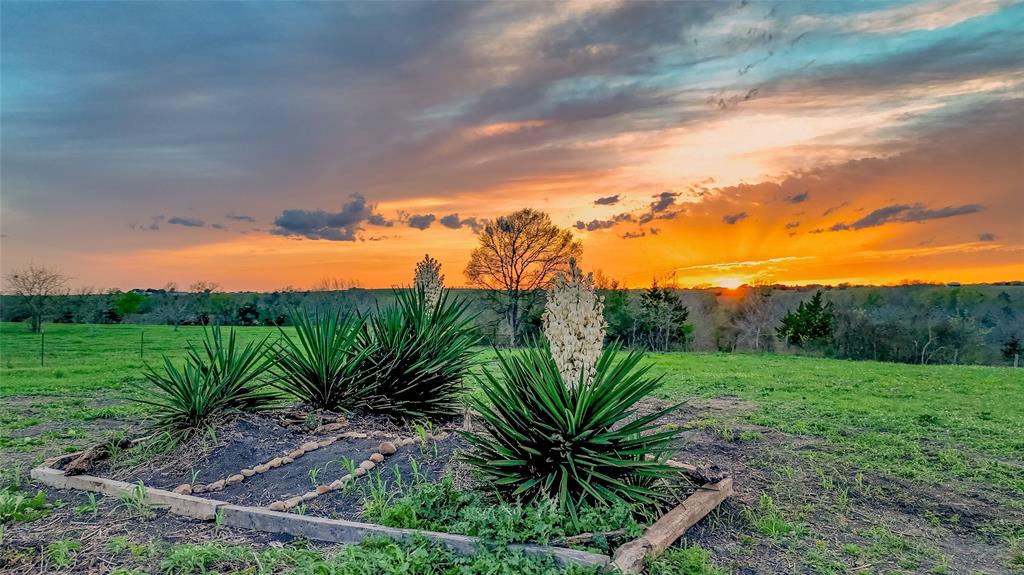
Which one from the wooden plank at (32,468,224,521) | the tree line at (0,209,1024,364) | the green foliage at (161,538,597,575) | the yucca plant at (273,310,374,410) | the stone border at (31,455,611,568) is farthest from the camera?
the tree line at (0,209,1024,364)

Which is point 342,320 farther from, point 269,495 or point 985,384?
point 985,384

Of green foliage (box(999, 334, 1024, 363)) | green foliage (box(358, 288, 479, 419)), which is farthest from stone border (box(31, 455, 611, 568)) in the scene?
green foliage (box(999, 334, 1024, 363))

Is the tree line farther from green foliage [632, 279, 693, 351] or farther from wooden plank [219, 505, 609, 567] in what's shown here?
wooden plank [219, 505, 609, 567]

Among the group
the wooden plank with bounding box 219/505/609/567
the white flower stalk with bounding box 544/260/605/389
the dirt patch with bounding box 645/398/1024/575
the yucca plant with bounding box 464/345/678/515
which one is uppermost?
the white flower stalk with bounding box 544/260/605/389

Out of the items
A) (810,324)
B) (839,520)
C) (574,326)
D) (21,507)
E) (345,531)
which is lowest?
(839,520)

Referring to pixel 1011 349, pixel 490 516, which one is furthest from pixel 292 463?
pixel 1011 349

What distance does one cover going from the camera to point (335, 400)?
841cm

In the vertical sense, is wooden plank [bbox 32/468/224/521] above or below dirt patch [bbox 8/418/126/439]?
above

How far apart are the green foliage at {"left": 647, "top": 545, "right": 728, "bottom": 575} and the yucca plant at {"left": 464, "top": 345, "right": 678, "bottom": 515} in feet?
1.73

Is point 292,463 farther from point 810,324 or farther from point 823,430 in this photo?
point 810,324

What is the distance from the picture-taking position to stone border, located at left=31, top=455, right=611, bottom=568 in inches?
173

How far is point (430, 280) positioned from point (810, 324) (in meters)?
31.9

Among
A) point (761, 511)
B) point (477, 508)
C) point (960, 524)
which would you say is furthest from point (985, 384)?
point (477, 508)

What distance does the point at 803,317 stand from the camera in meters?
37.0
